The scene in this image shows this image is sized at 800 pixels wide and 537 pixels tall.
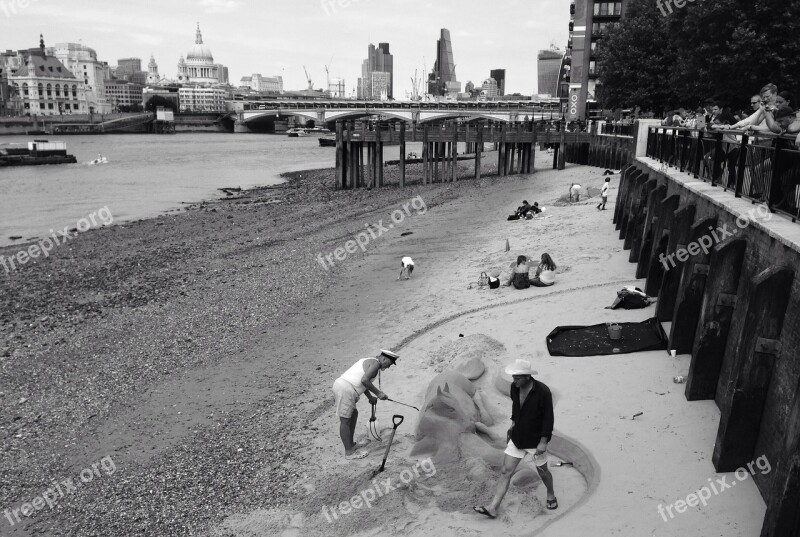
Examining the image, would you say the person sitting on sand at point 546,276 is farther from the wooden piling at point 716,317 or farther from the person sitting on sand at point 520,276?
the wooden piling at point 716,317

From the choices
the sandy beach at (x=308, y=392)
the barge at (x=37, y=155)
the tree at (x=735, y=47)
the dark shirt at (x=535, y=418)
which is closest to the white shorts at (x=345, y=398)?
the sandy beach at (x=308, y=392)

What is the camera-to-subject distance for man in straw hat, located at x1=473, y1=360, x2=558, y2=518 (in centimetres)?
648

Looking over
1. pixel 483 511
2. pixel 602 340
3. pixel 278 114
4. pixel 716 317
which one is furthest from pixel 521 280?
pixel 278 114

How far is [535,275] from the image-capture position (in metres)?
14.6

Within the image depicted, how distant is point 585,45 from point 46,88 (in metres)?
148

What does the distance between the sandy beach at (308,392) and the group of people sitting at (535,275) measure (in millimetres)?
329

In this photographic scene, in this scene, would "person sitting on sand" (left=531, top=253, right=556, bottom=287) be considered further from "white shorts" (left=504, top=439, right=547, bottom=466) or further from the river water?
the river water

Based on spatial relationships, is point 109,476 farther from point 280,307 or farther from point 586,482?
point 280,307

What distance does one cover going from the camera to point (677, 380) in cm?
877

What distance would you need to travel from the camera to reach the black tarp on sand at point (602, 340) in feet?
32.5

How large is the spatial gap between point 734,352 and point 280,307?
34.7 feet

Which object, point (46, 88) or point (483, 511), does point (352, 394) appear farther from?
point (46, 88)

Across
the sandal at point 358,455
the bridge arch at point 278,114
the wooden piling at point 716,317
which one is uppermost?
the bridge arch at point 278,114

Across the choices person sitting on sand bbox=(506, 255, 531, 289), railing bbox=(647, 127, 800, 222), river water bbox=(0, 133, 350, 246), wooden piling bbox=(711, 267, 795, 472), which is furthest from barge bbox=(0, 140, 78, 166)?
wooden piling bbox=(711, 267, 795, 472)
